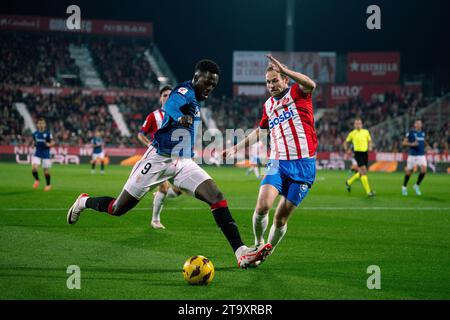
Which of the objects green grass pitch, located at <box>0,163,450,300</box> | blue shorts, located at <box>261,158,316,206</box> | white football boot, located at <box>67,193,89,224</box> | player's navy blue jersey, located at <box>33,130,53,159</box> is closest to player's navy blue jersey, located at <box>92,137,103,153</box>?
player's navy blue jersey, located at <box>33,130,53,159</box>

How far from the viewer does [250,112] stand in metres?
51.8

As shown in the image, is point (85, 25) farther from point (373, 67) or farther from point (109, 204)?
point (109, 204)

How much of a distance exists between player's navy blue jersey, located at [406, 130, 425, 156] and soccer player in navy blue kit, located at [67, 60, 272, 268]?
44.8 feet

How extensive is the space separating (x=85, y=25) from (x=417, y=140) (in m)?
41.6

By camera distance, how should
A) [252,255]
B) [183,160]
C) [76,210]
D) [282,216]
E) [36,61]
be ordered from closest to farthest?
[252,255] < [282,216] < [183,160] < [76,210] < [36,61]

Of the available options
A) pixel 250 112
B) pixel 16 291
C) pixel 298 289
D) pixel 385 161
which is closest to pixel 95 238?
pixel 16 291

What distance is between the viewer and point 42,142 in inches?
774

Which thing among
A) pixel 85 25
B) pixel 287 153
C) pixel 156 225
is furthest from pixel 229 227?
pixel 85 25

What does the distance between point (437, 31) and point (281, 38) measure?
13.6 metres

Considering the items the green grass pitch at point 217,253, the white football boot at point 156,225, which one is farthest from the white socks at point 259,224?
the white football boot at point 156,225

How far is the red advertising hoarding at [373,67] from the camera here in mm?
49688

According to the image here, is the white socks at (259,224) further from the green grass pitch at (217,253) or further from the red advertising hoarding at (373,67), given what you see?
the red advertising hoarding at (373,67)

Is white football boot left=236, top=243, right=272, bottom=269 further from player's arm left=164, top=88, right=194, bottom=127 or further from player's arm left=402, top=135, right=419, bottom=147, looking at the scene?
player's arm left=402, top=135, right=419, bottom=147
